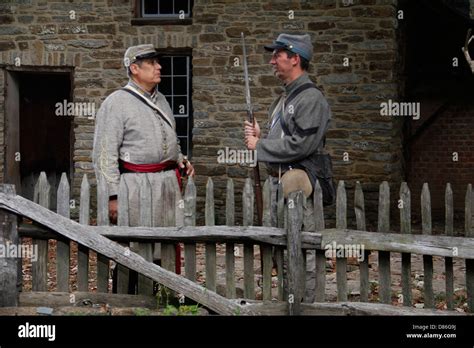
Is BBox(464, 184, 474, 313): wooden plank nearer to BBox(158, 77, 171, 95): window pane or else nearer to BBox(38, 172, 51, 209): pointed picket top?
BBox(38, 172, 51, 209): pointed picket top

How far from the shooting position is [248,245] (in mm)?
6090

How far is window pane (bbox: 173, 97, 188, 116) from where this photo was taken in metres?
13.1

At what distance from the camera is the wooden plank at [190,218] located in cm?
609

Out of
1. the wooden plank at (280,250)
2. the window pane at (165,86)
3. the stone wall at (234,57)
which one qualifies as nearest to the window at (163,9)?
the stone wall at (234,57)

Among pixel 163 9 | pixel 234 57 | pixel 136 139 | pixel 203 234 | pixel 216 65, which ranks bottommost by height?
pixel 203 234

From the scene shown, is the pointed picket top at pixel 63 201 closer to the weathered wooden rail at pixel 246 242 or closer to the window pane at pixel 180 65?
the weathered wooden rail at pixel 246 242

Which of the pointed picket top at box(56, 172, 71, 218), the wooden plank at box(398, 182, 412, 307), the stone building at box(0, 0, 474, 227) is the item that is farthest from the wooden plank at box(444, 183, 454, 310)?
the stone building at box(0, 0, 474, 227)

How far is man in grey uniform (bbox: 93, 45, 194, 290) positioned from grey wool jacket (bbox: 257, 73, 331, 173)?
0.64 meters

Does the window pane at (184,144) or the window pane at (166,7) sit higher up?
the window pane at (166,7)

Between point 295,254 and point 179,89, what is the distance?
24.5 ft

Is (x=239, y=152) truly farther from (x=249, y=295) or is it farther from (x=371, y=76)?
(x=249, y=295)

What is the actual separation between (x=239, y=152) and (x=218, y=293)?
6412mm

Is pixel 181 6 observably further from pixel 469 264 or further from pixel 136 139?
pixel 469 264

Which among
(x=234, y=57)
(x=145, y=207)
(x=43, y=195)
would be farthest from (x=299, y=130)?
(x=234, y=57)
